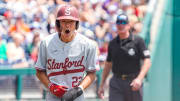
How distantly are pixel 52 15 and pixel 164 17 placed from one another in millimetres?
3896

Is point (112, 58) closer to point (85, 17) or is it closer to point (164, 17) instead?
point (164, 17)

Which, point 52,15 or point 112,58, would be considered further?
point 52,15

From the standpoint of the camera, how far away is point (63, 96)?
4824 mm

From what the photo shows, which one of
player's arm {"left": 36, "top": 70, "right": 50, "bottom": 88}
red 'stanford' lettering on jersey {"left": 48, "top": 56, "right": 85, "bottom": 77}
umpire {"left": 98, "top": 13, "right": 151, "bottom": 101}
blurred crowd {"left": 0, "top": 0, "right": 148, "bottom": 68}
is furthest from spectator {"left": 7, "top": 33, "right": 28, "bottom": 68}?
red 'stanford' lettering on jersey {"left": 48, "top": 56, "right": 85, "bottom": 77}

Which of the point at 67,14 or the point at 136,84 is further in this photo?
the point at 136,84

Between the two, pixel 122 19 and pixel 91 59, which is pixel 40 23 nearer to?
pixel 122 19

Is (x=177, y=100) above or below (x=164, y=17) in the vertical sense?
below

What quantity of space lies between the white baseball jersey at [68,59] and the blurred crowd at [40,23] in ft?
20.2

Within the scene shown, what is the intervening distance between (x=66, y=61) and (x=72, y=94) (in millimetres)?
417

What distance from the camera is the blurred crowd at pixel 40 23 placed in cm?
1130

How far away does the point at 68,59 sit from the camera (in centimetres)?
504

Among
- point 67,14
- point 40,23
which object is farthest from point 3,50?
point 67,14

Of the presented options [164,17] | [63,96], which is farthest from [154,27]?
[63,96]

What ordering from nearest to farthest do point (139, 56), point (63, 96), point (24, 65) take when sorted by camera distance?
1. point (63, 96)
2. point (139, 56)
3. point (24, 65)
